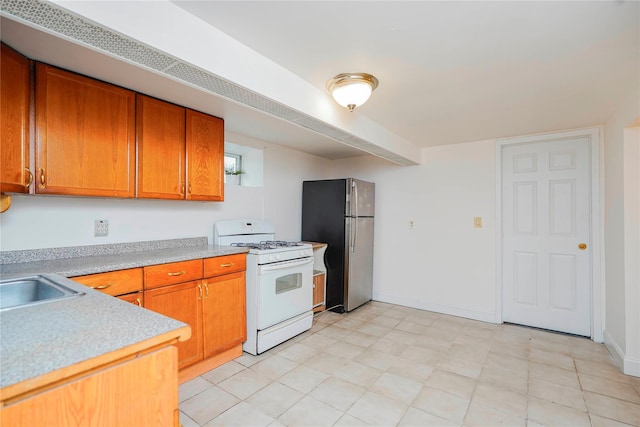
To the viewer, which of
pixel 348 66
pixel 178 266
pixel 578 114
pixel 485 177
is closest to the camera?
pixel 348 66

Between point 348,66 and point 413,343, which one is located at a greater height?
point 348,66

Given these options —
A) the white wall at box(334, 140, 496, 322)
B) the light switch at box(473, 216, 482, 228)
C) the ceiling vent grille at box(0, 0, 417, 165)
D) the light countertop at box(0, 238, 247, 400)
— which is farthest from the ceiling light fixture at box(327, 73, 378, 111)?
the light switch at box(473, 216, 482, 228)

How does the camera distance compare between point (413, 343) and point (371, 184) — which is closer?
point (413, 343)

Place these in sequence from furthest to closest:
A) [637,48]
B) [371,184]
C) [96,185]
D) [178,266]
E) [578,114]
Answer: [371,184], [578,114], [178,266], [96,185], [637,48]

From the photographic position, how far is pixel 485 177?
3.61 m

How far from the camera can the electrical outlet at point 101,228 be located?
2275 millimetres

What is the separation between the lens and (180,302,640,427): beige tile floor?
1887 mm

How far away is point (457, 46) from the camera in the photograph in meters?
1.66

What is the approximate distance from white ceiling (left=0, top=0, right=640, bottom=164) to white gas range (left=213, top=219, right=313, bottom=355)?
1.22 meters

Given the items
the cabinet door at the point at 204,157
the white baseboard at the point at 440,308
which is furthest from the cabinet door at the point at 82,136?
the white baseboard at the point at 440,308

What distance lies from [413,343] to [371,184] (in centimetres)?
207

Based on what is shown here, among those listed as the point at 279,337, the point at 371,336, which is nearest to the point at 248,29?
the point at 279,337

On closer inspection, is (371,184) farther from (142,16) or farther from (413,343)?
(142,16)

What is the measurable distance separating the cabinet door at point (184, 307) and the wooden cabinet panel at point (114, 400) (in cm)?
127
